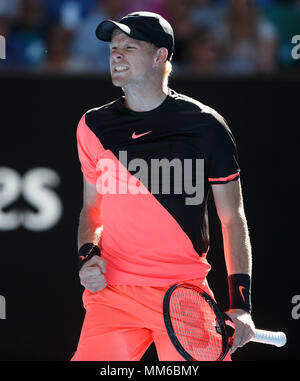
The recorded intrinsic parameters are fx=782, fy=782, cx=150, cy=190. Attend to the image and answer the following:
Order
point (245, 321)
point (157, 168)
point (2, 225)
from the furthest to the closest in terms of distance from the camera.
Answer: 1. point (2, 225)
2. point (157, 168)
3. point (245, 321)

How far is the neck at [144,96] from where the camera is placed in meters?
3.50

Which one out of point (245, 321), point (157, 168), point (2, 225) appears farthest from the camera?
point (2, 225)

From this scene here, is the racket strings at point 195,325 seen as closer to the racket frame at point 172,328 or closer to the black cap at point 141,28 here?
the racket frame at point 172,328

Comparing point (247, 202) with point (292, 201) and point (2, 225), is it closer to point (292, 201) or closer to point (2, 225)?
point (292, 201)

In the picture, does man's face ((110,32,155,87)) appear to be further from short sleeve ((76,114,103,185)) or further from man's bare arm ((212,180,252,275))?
man's bare arm ((212,180,252,275))

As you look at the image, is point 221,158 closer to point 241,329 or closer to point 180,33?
point 241,329

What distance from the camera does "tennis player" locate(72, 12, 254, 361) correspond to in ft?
10.9

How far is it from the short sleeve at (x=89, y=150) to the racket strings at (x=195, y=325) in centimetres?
77

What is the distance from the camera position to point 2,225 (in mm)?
5027

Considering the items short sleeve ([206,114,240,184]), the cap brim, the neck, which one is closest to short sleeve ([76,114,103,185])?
the neck

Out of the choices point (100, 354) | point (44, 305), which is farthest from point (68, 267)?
point (100, 354)

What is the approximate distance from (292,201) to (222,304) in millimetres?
814

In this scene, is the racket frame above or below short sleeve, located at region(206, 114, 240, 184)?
below

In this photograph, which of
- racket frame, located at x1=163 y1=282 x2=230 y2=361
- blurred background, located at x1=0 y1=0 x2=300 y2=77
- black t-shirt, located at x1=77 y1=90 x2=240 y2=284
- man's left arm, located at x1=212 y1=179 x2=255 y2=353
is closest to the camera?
racket frame, located at x1=163 y1=282 x2=230 y2=361
